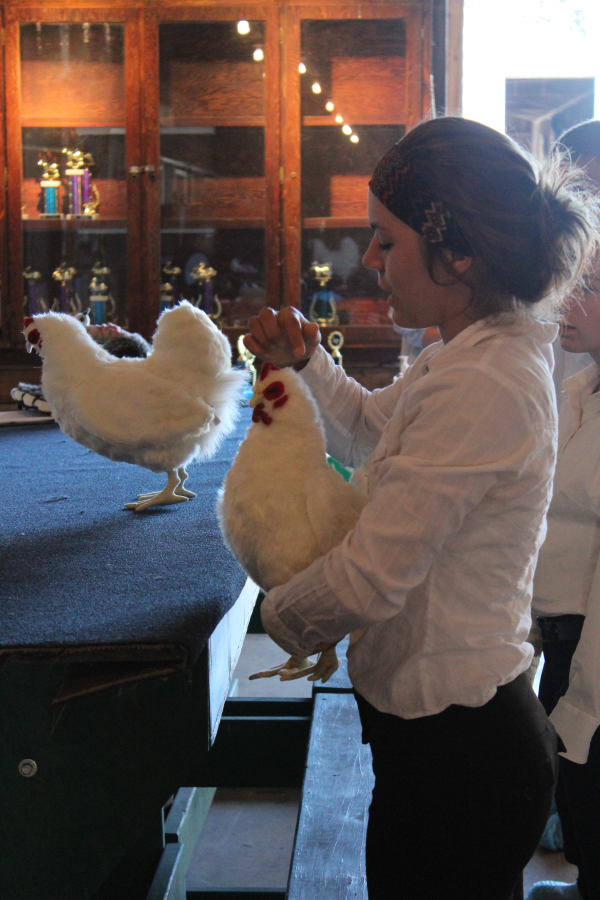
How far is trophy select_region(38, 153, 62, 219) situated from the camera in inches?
125

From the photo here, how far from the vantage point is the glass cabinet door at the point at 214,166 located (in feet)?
10.0

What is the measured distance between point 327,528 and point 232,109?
9.40 feet

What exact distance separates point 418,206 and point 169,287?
2697mm

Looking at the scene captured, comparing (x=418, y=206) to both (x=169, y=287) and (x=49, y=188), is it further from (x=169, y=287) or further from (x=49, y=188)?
(x=49, y=188)

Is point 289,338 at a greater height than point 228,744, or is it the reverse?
point 289,338

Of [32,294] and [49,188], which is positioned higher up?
[49,188]

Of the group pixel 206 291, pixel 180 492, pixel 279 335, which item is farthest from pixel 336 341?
pixel 279 335

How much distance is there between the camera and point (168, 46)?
304 centimetres

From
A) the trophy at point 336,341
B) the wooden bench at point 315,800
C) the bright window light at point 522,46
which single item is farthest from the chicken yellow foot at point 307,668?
the bright window light at point 522,46

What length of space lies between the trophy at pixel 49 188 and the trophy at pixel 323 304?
3.86ft

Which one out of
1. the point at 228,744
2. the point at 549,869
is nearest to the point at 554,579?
the point at 228,744

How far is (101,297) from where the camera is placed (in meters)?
3.20

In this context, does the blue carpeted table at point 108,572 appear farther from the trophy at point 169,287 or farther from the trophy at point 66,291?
the trophy at point 66,291

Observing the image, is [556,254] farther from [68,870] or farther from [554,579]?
[68,870]
